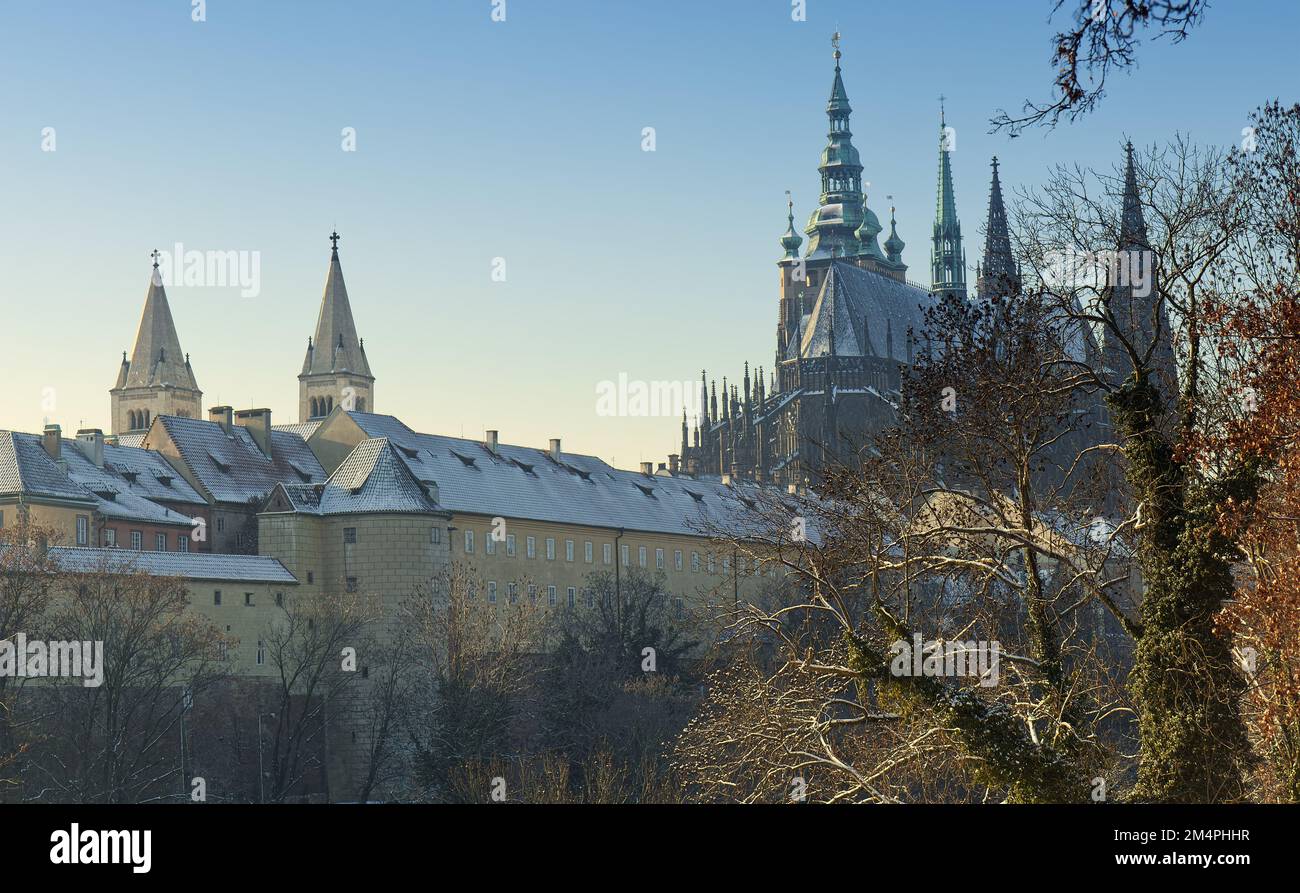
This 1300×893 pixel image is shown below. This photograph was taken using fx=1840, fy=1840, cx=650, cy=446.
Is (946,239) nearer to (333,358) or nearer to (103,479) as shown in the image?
(333,358)

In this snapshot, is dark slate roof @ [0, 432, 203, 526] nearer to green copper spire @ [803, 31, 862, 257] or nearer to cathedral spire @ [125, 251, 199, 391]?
cathedral spire @ [125, 251, 199, 391]

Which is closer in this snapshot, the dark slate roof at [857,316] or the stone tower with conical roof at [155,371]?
the dark slate roof at [857,316]

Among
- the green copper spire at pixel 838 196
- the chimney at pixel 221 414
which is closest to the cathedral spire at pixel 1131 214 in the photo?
the chimney at pixel 221 414

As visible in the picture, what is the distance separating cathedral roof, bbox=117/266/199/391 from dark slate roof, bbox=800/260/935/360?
52238 mm

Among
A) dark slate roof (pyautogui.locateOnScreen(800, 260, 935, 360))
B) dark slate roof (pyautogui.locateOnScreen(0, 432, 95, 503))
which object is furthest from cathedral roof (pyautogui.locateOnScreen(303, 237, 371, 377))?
dark slate roof (pyautogui.locateOnScreen(0, 432, 95, 503))

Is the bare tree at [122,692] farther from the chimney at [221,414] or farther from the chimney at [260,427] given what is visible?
the chimney at [221,414]

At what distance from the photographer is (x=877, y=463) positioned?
961 inches

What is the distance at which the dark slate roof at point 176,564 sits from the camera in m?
69.6

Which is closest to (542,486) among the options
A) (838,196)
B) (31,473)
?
(31,473)

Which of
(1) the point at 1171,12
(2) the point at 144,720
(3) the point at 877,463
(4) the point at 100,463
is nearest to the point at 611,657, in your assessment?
(2) the point at 144,720

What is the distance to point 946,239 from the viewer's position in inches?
7372
